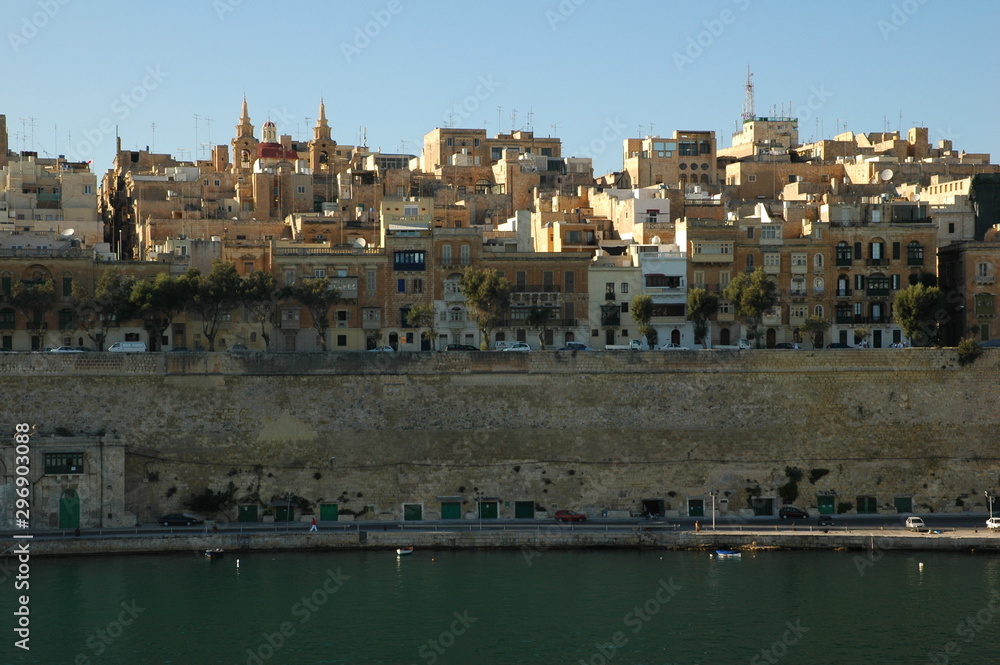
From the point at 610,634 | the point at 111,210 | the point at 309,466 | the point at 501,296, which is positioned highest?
the point at 111,210

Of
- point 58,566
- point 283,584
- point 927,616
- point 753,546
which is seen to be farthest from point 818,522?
point 58,566

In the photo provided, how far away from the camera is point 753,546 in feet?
127

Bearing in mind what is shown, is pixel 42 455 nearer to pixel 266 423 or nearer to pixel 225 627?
pixel 266 423

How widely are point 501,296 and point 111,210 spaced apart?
25.4m

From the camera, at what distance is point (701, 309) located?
1939 inches

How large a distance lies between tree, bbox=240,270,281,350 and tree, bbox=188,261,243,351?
302mm

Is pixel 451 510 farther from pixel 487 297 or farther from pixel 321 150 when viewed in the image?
pixel 321 150
